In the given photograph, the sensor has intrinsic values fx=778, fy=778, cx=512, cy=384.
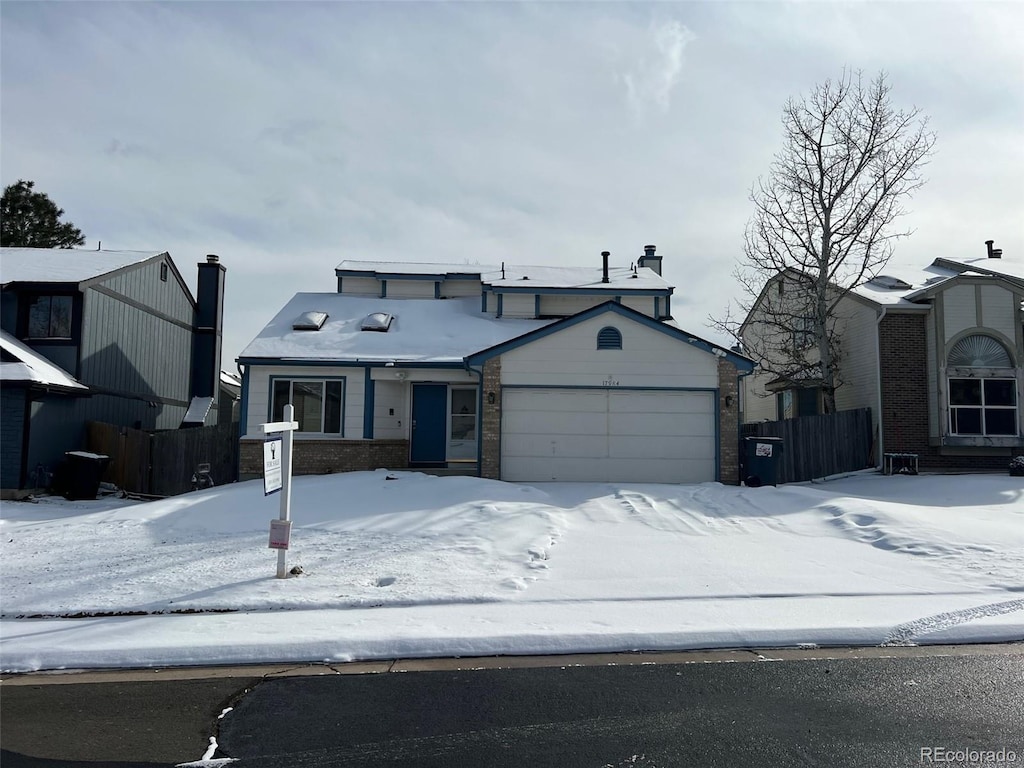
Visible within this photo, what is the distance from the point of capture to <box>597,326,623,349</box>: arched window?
1723 centimetres

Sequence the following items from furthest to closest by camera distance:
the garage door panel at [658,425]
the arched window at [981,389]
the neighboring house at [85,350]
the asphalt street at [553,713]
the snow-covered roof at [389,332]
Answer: the arched window at [981,389] → the snow-covered roof at [389,332] → the neighboring house at [85,350] → the garage door panel at [658,425] → the asphalt street at [553,713]

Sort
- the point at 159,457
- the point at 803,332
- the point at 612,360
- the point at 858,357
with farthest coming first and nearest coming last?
the point at 803,332 → the point at 858,357 → the point at 159,457 → the point at 612,360

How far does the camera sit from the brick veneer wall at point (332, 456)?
1844 cm

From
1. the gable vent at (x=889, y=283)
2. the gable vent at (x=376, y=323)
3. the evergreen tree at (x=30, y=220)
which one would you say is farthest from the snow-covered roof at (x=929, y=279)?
the evergreen tree at (x=30, y=220)

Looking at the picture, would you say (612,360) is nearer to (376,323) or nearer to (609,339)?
(609,339)

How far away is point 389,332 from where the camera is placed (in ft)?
68.6

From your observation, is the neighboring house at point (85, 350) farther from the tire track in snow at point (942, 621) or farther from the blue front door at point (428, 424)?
the tire track in snow at point (942, 621)

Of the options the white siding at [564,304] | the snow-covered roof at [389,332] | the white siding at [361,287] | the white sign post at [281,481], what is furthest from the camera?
the white siding at [361,287]

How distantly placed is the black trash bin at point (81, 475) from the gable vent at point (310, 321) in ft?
18.6

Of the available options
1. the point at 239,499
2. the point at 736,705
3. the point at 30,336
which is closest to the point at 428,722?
the point at 736,705

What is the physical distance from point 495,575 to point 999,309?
16.9 metres

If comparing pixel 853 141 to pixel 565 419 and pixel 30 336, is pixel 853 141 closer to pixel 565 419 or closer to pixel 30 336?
pixel 565 419

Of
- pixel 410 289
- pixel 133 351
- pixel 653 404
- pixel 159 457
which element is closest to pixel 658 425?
pixel 653 404

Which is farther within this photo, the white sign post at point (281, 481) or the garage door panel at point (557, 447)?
the garage door panel at point (557, 447)
